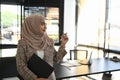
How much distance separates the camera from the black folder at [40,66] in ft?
4.97

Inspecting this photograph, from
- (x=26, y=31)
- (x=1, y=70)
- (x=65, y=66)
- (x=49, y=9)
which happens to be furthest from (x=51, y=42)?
(x=49, y=9)

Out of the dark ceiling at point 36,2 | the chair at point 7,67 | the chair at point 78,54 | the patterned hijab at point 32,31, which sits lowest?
the chair at point 7,67

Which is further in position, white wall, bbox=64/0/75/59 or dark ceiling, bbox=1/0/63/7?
white wall, bbox=64/0/75/59

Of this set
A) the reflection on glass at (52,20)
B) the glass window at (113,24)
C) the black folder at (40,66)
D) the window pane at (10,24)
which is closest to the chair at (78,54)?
the glass window at (113,24)

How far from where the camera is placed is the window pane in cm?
506

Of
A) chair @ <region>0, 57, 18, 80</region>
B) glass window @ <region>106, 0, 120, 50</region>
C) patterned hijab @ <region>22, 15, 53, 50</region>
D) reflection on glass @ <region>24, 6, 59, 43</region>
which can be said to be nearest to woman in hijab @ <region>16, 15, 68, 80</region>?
patterned hijab @ <region>22, 15, 53, 50</region>

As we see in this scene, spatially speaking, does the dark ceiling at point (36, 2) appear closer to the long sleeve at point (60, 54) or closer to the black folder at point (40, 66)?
the long sleeve at point (60, 54)

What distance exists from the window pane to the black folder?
3779 mm

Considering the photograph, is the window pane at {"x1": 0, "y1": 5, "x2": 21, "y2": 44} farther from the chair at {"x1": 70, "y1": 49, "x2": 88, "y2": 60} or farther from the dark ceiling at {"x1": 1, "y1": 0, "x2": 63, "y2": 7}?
the chair at {"x1": 70, "y1": 49, "x2": 88, "y2": 60}

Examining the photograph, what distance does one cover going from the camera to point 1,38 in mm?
5051

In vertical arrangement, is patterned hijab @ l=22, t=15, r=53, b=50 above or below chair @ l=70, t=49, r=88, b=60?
above

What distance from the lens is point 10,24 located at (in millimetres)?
5172

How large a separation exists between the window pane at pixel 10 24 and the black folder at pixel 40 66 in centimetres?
378

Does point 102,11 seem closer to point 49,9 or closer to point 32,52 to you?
point 49,9
